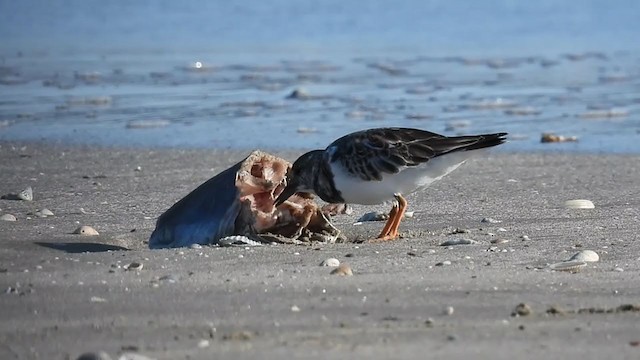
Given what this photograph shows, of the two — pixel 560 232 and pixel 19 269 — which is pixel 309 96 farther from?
pixel 19 269

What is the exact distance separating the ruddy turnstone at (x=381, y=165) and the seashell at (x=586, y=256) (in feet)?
3.59

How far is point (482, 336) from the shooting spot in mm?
4484

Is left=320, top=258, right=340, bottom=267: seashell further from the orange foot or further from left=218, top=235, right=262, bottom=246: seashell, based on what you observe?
the orange foot

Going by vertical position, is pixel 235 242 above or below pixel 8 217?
above

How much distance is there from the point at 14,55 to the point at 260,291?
48.6 feet

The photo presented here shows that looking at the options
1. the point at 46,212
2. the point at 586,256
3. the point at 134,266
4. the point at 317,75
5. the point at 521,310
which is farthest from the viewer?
the point at 317,75

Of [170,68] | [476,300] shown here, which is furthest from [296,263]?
[170,68]

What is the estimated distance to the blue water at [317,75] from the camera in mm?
12297

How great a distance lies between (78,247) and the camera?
6547mm

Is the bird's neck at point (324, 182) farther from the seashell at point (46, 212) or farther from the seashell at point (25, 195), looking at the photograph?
the seashell at point (25, 195)

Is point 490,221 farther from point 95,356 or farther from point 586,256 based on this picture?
point 95,356

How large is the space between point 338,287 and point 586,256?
1431 millimetres

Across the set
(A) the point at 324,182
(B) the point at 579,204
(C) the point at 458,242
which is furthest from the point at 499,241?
(B) the point at 579,204

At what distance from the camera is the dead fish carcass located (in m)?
6.69
